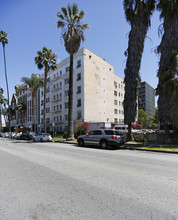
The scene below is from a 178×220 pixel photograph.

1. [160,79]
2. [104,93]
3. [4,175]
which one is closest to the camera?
[4,175]

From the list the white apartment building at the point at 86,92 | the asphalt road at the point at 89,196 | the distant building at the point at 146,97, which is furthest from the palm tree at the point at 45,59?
the distant building at the point at 146,97

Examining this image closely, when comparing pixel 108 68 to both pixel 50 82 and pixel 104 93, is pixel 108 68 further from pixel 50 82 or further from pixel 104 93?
pixel 50 82

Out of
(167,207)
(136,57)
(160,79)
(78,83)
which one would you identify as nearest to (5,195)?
(167,207)

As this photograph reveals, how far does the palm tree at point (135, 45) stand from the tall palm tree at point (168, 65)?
1.59 metres

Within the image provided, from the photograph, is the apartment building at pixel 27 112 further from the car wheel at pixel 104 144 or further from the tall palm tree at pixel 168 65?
the tall palm tree at pixel 168 65

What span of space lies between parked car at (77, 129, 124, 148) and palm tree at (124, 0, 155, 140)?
14.3 feet

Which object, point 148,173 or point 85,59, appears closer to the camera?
point 148,173

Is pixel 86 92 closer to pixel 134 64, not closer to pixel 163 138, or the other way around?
pixel 134 64

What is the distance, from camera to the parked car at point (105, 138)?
1413 cm

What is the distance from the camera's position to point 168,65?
1579 cm

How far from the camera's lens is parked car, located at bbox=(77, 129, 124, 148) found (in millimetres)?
14133

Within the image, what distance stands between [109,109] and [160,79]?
28.6 meters

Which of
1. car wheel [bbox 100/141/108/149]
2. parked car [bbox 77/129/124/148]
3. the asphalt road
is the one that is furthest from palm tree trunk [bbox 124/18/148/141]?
the asphalt road

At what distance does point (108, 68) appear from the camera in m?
46.3
